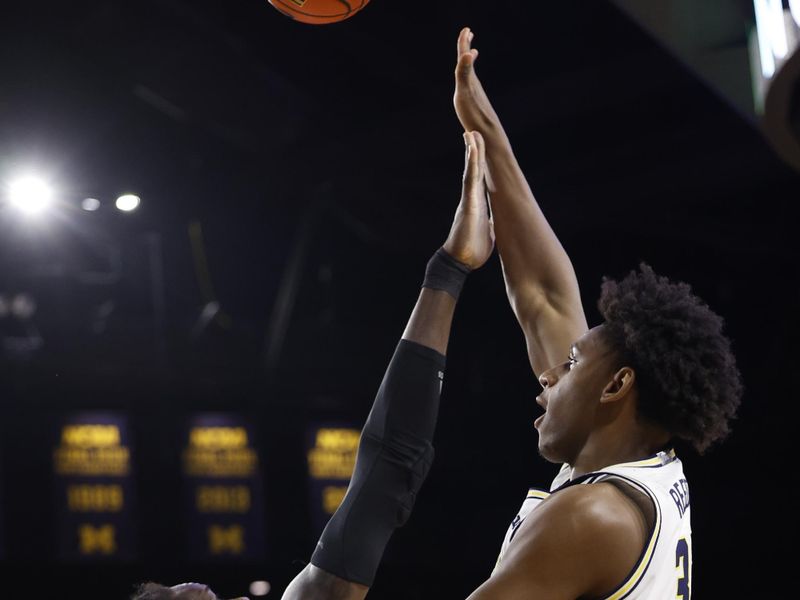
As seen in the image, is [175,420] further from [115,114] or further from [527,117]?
[527,117]

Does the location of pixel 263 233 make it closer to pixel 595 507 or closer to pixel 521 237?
pixel 521 237

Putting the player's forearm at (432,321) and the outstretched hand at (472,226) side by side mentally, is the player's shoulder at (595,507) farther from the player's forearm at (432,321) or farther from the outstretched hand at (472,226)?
the outstretched hand at (472,226)

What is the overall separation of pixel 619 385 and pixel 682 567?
0.35 m

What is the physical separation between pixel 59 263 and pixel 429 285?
16.3ft

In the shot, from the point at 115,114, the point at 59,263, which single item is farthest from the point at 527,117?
the point at 59,263

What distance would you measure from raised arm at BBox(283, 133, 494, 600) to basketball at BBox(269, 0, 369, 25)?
0.77m

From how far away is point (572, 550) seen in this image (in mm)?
1842

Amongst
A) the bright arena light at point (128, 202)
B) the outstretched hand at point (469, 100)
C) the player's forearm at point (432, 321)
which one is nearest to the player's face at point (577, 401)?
the player's forearm at point (432, 321)

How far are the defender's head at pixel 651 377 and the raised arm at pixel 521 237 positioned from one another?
57 centimetres

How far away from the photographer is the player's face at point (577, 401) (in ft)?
6.97

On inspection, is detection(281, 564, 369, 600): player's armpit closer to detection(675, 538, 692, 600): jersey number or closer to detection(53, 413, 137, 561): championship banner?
detection(675, 538, 692, 600): jersey number

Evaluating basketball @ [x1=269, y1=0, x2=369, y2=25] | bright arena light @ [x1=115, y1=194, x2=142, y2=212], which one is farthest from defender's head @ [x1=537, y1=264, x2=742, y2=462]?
bright arena light @ [x1=115, y1=194, x2=142, y2=212]

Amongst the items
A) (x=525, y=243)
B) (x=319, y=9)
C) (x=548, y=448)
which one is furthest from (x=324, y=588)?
(x=319, y=9)

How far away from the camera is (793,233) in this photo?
8742 mm
